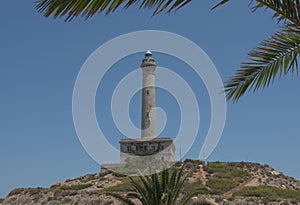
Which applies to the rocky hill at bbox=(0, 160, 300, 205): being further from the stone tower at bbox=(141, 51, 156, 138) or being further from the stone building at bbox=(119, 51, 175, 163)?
the stone tower at bbox=(141, 51, 156, 138)

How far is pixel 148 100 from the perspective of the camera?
53281 mm

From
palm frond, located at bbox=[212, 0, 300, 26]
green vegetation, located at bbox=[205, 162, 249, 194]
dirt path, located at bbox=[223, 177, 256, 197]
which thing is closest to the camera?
palm frond, located at bbox=[212, 0, 300, 26]

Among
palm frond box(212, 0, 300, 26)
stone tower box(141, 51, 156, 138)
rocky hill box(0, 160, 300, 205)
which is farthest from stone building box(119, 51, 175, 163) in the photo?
palm frond box(212, 0, 300, 26)

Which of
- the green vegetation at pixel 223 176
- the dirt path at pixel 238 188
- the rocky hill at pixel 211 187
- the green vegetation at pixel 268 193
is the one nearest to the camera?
the rocky hill at pixel 211 187

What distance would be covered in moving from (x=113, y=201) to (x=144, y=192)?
1894 cm

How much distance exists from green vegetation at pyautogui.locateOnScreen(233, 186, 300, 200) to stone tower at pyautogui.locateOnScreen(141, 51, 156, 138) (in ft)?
51.6

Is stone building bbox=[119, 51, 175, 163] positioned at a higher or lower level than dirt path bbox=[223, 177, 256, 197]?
higher

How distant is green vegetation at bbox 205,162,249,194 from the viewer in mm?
39500

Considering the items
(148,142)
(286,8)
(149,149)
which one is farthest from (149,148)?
(286,8)

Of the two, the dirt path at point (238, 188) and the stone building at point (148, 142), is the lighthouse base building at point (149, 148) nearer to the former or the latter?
the stone building at point (148, 142)

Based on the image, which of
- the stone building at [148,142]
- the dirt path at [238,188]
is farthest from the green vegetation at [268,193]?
the stone building at [148,142]

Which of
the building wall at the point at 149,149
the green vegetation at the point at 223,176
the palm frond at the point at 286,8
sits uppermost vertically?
the building wall at the point at 149,149

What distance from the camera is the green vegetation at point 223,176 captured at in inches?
1555

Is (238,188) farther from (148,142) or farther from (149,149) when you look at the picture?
(148,142)
